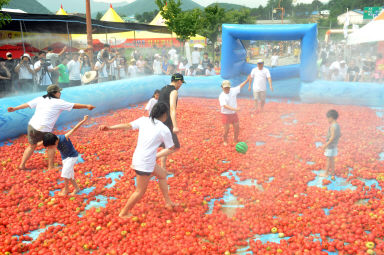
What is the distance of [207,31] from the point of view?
3653 cm

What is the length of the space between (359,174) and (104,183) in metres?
5.39

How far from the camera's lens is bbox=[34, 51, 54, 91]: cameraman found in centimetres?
1191

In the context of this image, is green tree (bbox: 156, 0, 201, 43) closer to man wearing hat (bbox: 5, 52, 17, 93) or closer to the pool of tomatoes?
man wearing hat (bbox: 5, 52, 17, 93)

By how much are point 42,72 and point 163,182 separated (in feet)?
30.1

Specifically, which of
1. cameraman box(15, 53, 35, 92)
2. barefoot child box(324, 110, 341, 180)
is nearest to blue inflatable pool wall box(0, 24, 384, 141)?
cameraman box(15, 53, 35, 92)

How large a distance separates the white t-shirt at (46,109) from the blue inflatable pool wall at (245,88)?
4809 mm

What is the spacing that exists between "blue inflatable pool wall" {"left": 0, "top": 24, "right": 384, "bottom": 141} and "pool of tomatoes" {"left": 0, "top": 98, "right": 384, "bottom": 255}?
3.88m

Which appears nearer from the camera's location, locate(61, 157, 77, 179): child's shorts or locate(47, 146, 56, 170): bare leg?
locate(61, 157, 77, 179): child's shorts

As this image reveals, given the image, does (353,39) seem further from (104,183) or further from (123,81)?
(104,183)

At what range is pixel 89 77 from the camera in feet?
47.1

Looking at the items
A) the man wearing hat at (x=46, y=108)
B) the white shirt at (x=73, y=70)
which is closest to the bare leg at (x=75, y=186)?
the man wearing hat at (x=46, y=108)

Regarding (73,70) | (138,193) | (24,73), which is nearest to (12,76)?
→ (24,73)

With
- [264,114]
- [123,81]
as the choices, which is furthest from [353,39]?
[123,81]

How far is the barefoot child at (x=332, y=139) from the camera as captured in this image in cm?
639
